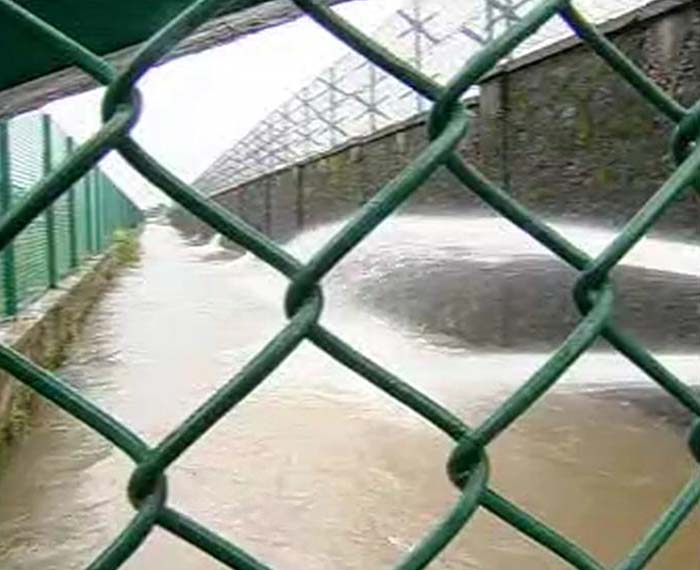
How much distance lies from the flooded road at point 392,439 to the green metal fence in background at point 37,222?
54 cm

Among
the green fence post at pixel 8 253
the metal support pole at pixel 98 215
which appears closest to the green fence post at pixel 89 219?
the metal support pole at pixel 98 215

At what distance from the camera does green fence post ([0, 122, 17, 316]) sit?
178 inches

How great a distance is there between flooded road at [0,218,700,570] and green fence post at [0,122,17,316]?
529mm

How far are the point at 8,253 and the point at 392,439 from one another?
1.88 meters

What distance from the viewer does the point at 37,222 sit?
2.32 meters

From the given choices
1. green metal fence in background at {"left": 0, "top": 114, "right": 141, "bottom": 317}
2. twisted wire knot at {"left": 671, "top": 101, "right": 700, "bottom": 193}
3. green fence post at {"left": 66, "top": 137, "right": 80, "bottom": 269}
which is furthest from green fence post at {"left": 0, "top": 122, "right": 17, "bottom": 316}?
twisted wire knot at {"left": 671, "top": 101, "right": 700, "bottom": 193}

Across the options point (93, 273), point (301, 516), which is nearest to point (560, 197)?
point (301, 516)

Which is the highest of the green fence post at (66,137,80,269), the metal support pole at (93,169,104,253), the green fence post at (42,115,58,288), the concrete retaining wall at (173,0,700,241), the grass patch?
the concrete retaining wall at (173,0,700,241)

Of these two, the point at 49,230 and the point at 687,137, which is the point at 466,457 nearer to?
the point at 687,137

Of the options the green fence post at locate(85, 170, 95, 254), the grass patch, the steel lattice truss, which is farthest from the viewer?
the grass patch

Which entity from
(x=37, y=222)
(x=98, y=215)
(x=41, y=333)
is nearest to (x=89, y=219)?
(x=98, y=215)

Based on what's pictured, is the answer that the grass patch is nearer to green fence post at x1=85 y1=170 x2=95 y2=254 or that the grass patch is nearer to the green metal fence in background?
green fence post at x1=85 y1=170 x2=95 y2=254

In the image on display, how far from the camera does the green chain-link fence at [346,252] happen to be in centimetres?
55

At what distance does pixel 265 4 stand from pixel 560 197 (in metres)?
5.73
